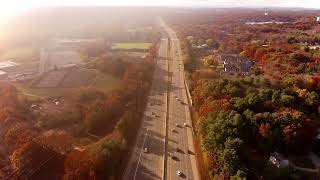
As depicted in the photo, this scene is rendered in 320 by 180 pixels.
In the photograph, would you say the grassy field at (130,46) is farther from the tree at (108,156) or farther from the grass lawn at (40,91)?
the tree at (108,156)

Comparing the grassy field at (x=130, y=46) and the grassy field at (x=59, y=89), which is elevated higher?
the grassy field at (x=130, y=46)

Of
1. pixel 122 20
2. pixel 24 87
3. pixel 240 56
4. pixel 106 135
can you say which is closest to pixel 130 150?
pixel 106 135

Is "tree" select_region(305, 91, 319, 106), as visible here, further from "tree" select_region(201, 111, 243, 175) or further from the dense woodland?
"tree" select_region(201, 111, 243, 175)

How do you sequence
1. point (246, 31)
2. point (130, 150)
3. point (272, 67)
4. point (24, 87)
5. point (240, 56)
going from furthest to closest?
point (246, 31), point (240, 56), point (272, 67), point (24, 87), point (130, 150)

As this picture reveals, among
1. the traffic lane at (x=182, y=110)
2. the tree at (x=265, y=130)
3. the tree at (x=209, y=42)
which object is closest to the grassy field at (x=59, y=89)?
the traffic lane at (x=182, y=110)

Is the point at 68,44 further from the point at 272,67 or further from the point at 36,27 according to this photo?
the point at 272,67

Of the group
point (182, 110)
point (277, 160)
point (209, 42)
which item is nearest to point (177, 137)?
point (182, 110)

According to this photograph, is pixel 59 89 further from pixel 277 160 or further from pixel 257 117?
pixel 277 160
